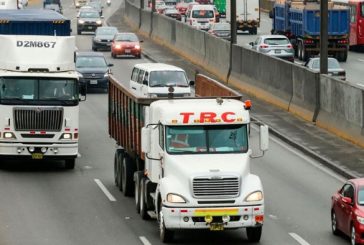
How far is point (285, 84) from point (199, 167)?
2278 centimetres

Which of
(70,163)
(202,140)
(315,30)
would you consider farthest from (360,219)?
(315,30)

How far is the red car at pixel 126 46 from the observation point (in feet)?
236

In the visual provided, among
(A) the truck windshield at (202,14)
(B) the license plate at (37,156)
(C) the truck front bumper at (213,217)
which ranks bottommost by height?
(A) the truck windshield at (202,14)

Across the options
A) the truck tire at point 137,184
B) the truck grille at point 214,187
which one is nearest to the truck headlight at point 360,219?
the truck grille at point 214,187

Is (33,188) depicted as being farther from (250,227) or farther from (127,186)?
(250,227)

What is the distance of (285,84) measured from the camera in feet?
155

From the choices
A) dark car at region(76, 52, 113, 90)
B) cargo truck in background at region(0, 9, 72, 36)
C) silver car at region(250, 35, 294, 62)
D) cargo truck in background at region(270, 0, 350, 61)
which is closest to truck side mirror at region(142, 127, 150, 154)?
cargo truck in background at region(0, 9, 72, 36)

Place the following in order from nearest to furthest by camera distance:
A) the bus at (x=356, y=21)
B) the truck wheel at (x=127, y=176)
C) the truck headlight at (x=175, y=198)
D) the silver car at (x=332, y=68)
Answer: the truck headlight at (x=175, y=198) → the truck wheel at (x=127, y=176) → the silver car at (x=332, y=68) → the bus at (x=356, y=21)

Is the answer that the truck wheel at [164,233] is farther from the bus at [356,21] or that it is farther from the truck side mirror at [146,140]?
the bus at [356,21]

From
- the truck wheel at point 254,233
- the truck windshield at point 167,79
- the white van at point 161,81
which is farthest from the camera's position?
the truck windshield at point 167,79

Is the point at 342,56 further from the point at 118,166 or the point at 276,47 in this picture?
the point at 118,166

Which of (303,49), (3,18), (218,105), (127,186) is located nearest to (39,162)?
(3,18)

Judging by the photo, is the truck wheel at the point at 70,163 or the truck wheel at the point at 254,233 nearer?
the truck wheel at the point at 254,233

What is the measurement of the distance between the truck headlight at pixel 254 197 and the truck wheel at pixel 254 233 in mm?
717
